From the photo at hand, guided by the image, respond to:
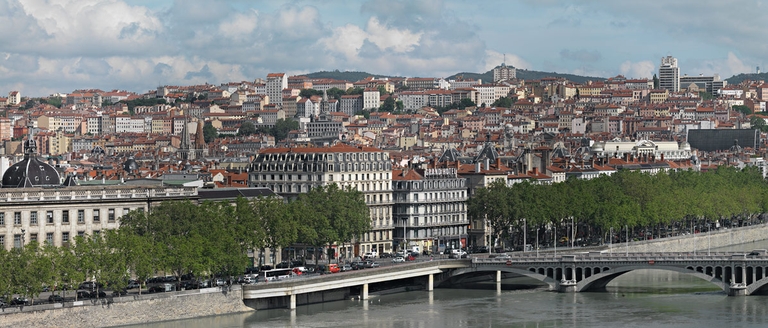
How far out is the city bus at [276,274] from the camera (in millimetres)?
62859

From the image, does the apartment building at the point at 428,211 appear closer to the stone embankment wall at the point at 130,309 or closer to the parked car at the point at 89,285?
the stone embankment wall at the point at 130,309

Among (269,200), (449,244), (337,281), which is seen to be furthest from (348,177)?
(337,281)

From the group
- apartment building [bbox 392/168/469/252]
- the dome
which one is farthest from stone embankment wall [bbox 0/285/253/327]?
apartment building [bbox 392/168/469/252]

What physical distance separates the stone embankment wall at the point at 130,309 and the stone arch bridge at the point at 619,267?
1511 cm

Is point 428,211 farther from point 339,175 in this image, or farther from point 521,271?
point 521,271

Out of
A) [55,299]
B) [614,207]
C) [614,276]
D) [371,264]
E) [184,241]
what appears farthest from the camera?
[614,207]

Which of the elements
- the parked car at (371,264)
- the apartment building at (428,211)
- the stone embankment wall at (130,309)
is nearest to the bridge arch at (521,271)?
the parked car at (371,264)

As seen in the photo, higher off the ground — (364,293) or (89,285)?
(89,285)

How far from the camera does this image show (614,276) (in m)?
69.7

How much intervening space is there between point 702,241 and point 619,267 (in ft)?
93.1

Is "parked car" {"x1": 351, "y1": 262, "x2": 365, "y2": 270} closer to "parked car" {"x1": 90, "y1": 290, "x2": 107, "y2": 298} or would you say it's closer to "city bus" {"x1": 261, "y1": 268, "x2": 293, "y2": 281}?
"city bus" {"x1": 261, "y1": 268, "x2": 293, "y2": 281}

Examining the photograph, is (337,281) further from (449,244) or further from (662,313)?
(449,244)

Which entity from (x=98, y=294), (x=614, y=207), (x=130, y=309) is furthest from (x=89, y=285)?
(x=614, y=207)

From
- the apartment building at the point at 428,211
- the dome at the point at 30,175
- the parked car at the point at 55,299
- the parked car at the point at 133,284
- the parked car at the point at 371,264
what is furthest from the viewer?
the apartment building at the point at 428,211
